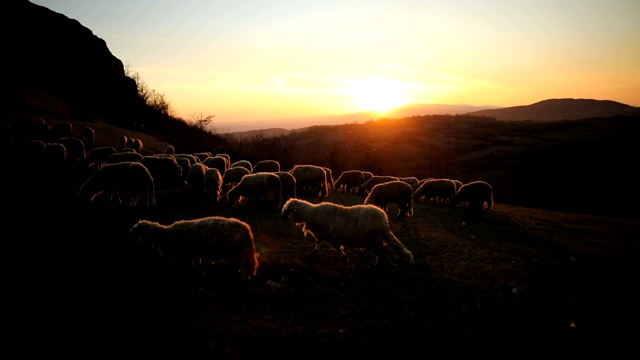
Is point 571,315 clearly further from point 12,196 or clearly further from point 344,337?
point 12,196

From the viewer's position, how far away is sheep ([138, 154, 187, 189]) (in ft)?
51.3

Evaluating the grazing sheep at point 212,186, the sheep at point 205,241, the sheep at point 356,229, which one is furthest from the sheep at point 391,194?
the sheep at point 205,241

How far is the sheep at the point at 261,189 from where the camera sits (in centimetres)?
1389

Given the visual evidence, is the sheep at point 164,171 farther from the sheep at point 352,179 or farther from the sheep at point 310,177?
the sheep at point 352,179

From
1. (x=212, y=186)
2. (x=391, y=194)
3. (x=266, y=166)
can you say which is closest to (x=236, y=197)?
(x=212, y=186)

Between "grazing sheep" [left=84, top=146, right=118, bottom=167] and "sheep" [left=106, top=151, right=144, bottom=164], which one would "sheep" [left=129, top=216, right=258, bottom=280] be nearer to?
"sheep" [left=106, top=151, right=144, bottom=164]

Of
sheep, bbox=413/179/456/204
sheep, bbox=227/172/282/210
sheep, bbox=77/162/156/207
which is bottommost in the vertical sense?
sheep, bbox=413/179/456/204

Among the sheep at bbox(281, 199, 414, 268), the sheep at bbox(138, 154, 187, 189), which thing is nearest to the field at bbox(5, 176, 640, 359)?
the sheep at bbox(281, 199, 414, 268)

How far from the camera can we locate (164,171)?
52.5 feet

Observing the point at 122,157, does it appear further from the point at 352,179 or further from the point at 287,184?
the point at 352,179

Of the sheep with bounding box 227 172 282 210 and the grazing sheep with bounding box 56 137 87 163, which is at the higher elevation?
the grazing sheep with bounding box 56 137 87 163

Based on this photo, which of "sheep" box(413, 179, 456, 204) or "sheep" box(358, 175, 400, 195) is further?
"sheep" box(358, 175, 400, 195)

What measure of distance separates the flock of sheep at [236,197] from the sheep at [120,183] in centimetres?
3

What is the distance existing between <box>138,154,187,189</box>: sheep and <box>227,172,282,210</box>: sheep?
4.32 m
